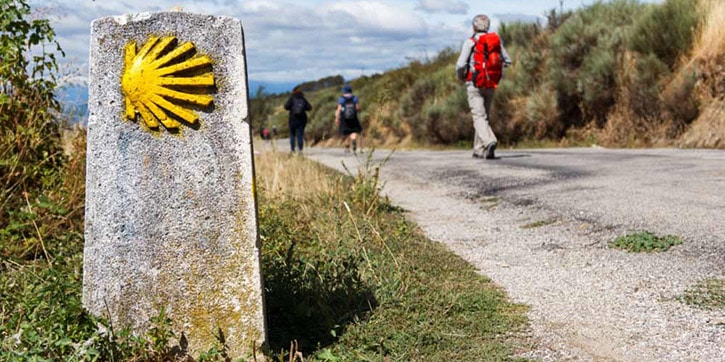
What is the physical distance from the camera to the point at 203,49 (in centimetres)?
344

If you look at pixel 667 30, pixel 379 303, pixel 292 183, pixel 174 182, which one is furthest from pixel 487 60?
pixel 174 182

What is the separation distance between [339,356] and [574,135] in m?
15.7

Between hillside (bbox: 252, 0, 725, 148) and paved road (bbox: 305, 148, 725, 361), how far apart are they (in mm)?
2593

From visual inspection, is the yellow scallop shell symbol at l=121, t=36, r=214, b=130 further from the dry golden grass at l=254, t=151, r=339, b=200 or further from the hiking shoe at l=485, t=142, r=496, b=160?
the hiking shoe at l=485, t=142, r=496, b=160

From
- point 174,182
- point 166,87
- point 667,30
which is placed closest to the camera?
point 174,182

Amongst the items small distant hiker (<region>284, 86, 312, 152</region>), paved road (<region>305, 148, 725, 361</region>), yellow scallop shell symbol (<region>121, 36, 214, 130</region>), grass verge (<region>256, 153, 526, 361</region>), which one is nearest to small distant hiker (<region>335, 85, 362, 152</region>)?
small distant hiker (<region>284, 86, 312, 152</region>)

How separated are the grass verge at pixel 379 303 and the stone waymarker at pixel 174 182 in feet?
1.36

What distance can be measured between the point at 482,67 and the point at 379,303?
8.34 metres

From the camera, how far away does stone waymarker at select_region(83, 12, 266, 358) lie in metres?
3.37

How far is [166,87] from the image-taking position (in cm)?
348

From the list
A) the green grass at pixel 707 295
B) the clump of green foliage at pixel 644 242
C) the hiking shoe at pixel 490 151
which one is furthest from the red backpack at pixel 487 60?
the green grass at pixel 707 295

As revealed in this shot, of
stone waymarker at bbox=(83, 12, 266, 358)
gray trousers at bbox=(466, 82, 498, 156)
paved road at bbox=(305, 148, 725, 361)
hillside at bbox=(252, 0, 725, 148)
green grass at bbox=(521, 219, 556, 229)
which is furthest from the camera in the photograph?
hillside at bbox=(252, 0, 725, 148)

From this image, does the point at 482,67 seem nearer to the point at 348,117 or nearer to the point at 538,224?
the point at 348,117

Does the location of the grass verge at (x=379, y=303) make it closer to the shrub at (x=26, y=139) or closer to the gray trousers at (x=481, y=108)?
the shrub at (x=26, y=139)
